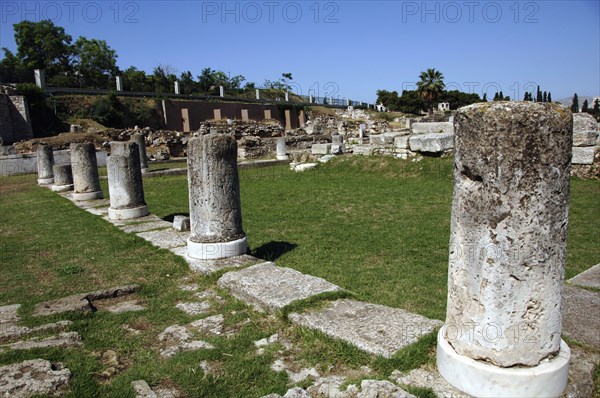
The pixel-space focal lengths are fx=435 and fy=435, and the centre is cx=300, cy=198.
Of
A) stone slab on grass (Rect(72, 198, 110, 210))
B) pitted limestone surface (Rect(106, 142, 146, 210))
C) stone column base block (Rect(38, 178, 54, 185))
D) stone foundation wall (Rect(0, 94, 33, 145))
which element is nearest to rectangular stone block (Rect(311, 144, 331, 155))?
stone slab on grass (Rect(72, 198, 110, 210))

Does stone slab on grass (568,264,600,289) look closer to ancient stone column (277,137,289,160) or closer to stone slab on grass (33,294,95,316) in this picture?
stone slab on grass (33,294,95,316)

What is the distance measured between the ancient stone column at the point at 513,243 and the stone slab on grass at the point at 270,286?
1777mm

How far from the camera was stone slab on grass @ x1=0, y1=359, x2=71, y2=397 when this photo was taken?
2.72m

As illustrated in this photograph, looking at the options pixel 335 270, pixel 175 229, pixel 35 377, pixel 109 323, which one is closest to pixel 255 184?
pixel 175 229

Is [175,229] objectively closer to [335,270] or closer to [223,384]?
[335,270]

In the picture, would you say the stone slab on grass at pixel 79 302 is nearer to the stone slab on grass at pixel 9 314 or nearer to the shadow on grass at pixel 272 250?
the stone slab on grass at pixel 9 314

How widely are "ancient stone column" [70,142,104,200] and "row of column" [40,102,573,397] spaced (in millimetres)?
10230

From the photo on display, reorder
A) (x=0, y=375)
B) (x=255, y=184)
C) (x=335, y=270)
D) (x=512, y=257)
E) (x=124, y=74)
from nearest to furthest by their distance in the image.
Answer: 1. (x=512, y=257)
2. (x=0, y=375)
3. (x=335, y=270)
4. (x=255, y=184)
5. (x=124, y=74)

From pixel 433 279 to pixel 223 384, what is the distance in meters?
2.86

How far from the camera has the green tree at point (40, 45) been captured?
49.5 meters

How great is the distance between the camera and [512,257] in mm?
2373

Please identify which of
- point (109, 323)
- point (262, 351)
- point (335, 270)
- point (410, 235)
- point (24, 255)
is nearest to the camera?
point (262, 351)

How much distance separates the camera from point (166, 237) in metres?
6.83

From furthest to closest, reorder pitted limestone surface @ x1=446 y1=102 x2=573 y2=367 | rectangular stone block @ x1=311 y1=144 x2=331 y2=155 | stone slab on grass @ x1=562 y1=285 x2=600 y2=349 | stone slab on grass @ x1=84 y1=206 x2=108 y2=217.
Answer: rectangular stone block @ x1=311 y1=144 x2=331 y2=155 → stone slab on grass @ x1=84 y1=206 x2=108 y2=217 → stone slab on grass @ x1=562 y1=285 x2=600 y2=349 → pitted limestone surface @ x1=446 y1=102 x2=573 y2=367
